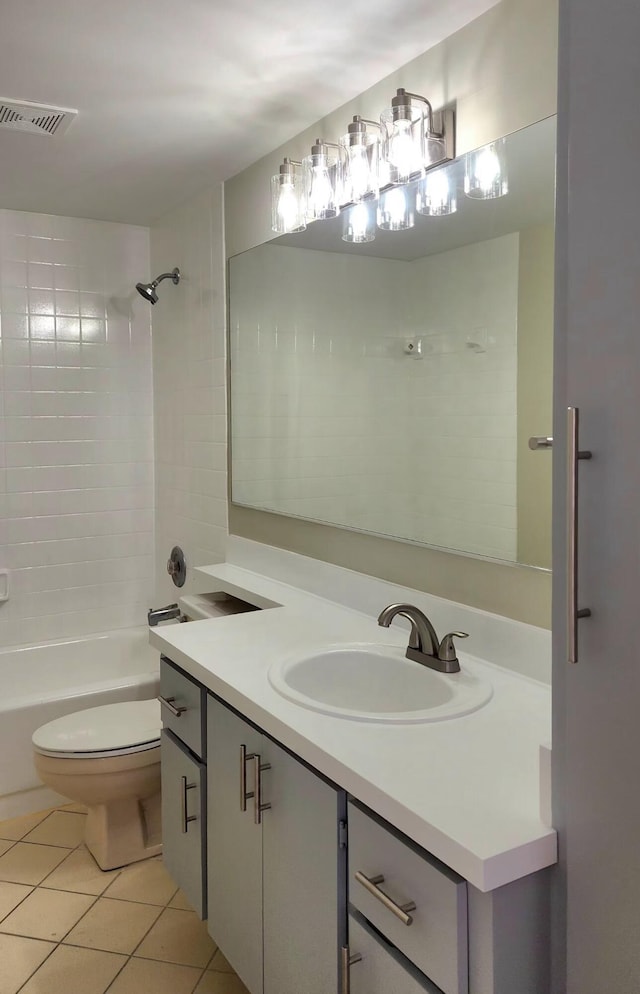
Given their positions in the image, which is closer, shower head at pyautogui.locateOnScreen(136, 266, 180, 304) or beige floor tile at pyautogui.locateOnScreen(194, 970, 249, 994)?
beige floor tile at pyautogui.locateOnScreen(194, 970, 249, 994)

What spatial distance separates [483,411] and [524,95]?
0.66m

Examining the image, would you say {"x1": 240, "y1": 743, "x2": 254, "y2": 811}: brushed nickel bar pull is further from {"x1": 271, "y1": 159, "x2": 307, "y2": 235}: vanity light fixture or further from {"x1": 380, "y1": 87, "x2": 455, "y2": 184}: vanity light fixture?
{"x1": 271, "y1": 159, "x2": 307, "y2": 235}: vanity light fixture

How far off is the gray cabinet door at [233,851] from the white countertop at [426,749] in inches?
3.4

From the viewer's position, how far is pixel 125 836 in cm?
247

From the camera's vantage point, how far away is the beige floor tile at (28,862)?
2.42m

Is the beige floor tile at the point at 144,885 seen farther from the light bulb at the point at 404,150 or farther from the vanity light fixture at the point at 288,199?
the light bulb at the point at 404,150

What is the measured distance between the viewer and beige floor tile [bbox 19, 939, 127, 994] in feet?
6.30

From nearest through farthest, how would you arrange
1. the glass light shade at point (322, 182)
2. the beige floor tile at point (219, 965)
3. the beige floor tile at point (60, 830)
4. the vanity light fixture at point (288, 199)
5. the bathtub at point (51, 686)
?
the beige floor tile at point (219, 965), the glass light shade at point (322, 182), the vanity light fixture at point (288, 199), the beige floor tile at point (60, 830), the bathtub at point (51, 686)

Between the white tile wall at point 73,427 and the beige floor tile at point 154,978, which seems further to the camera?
the white tile wall at point 73,427

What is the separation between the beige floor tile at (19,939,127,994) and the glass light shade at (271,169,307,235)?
212 cm

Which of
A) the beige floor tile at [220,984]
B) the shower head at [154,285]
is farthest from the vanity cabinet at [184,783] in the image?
the shower head at [154,285]

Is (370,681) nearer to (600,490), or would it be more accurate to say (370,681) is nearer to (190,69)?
(600,490)

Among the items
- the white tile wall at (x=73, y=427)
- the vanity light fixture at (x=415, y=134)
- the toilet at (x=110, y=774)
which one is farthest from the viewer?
the white tile wall at (x=73, y=427)

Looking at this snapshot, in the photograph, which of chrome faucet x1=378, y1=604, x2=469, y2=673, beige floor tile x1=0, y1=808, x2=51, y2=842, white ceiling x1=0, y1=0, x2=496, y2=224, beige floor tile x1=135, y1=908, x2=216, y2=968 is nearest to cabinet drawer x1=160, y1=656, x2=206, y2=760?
chrome faucet x1=378, y1=604, x2=469, y2=673
